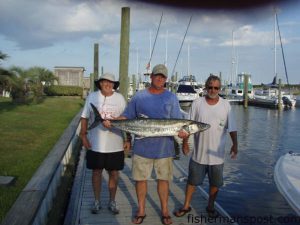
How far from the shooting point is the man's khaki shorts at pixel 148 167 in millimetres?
4008

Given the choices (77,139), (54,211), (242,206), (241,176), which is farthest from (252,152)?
(54,211)

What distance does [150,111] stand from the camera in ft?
13.0

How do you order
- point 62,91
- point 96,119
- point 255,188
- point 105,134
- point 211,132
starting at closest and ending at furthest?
point 96,119, point 211,132, point 105,134, point 255,188, point 62,91

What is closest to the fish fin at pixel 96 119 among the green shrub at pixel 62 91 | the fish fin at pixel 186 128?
the fish fin at pixel 186 128

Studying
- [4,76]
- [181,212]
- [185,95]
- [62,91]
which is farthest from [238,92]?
[181,212]

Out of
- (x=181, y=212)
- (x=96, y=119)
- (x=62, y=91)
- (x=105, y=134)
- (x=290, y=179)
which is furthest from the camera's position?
(x=62, y=91)

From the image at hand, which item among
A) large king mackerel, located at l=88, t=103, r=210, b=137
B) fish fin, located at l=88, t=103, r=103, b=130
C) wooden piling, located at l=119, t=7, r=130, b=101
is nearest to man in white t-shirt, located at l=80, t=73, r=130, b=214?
fish fin, located at l=88, t=103, r=103, b=130

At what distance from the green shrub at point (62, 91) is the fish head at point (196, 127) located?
124ft

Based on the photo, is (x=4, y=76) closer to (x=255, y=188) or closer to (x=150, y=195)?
(x=255, y=188)

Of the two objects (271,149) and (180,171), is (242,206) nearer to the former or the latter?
(180,171)

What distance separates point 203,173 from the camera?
441 centimetres

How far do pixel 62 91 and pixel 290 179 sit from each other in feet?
123

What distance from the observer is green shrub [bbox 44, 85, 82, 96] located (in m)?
40.5

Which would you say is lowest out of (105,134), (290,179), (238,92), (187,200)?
(187,200)
